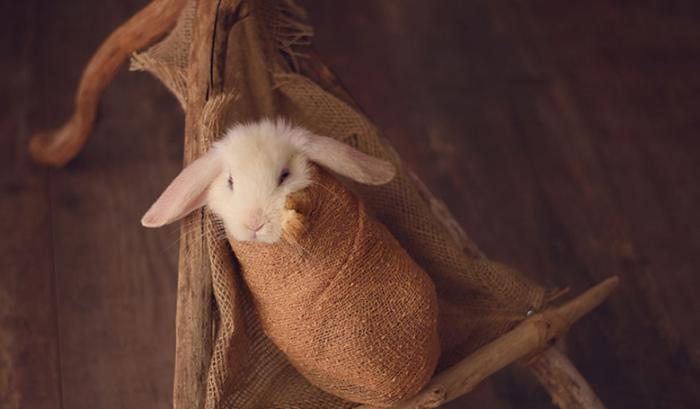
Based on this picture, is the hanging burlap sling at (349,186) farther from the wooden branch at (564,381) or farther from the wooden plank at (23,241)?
the wooden plank at (23,241)

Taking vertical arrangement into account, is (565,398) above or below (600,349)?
above

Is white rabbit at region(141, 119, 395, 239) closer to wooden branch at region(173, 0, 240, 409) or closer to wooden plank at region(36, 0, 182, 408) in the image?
wooden branch at region(173, 0, 240, 409)

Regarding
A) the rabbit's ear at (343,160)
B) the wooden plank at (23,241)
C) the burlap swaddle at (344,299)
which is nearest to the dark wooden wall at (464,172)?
the wooden plank at (23,241)

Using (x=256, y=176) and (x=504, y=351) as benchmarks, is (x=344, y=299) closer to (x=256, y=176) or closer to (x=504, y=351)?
(x=256, y=176)

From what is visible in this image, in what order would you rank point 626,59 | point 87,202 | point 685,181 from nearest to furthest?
point 87,202, point 685,181, point 626,59

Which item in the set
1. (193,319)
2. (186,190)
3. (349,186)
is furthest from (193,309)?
(349,186)

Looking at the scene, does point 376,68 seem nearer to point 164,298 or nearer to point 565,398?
point 164,298

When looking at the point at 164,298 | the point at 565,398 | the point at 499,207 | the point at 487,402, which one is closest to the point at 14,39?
the point at 164,298
